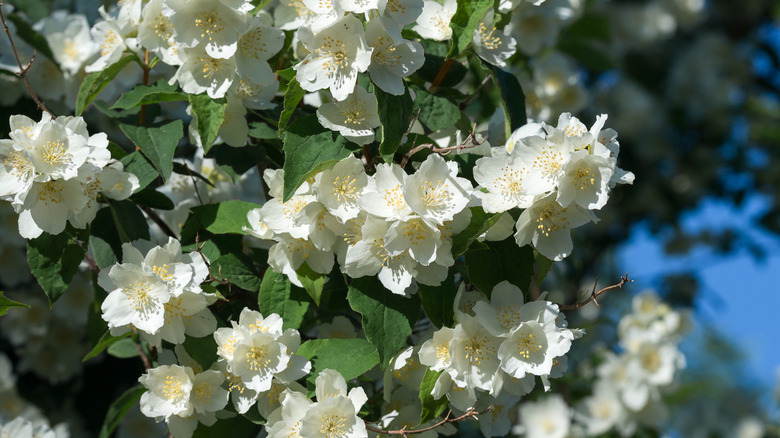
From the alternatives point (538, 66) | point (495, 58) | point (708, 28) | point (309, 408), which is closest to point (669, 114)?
point (708, 28)

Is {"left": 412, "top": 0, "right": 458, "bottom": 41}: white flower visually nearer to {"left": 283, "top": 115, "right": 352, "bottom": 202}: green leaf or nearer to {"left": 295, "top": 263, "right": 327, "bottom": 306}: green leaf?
{"left": 283, "top": 115, "right": 352, "bottom": 202}: green leaf

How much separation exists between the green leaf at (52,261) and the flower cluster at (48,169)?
0.07 metres

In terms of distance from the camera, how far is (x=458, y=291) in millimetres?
1477

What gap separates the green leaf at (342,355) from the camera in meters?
1.45

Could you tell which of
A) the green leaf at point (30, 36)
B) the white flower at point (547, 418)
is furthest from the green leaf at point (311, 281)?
the white flower at point (547, 418)

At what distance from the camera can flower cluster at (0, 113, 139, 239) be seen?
55.6 inches

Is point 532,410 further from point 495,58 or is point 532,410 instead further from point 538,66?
point 495,58

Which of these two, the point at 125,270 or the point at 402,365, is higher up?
the point at 125,270

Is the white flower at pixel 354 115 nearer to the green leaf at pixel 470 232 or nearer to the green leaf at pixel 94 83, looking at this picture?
the green leaf at pixel 470 232

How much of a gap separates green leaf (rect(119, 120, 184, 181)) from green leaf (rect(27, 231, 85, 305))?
8.7 inches

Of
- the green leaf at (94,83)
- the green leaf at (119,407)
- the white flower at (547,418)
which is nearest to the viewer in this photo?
the green leaf at (94,83)

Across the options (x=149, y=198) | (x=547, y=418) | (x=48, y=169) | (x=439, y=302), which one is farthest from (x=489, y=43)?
(x=547, y=418)

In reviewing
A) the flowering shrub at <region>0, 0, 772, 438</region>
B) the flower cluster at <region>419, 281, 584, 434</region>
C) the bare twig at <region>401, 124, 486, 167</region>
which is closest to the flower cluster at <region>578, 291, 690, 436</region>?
the flowering shrub at <region>0, 0, 772, 438</region>

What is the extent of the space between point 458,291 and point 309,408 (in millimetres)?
344
